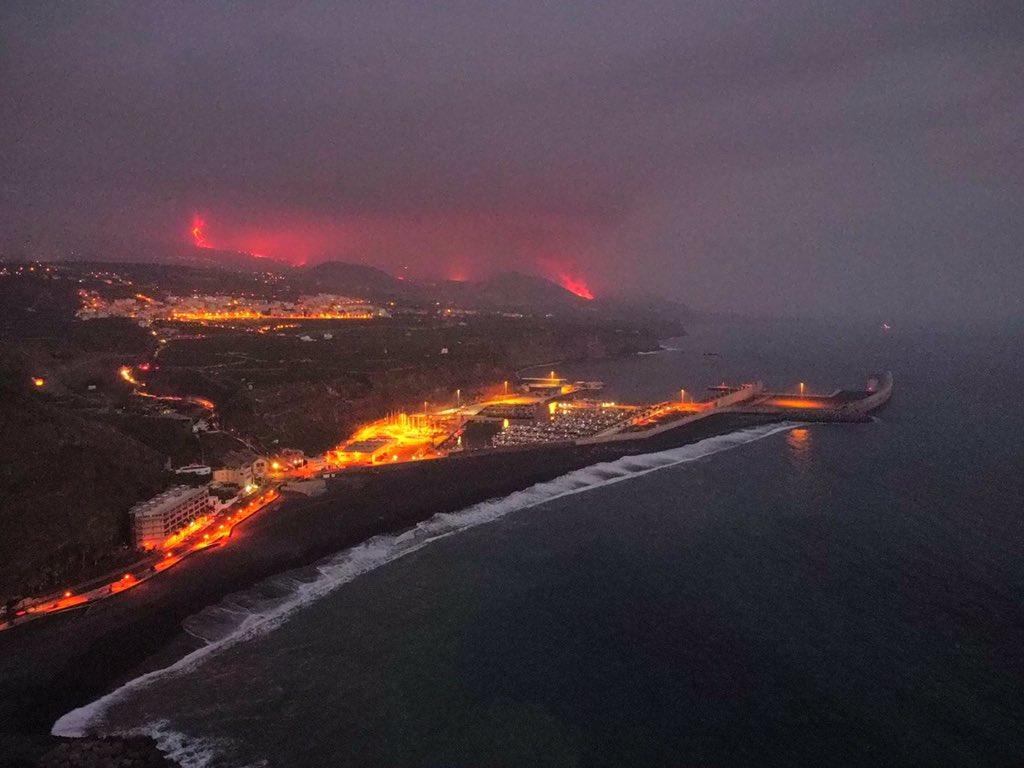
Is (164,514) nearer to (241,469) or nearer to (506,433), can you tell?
(241,469)

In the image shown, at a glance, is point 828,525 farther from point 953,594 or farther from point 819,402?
point 819,402

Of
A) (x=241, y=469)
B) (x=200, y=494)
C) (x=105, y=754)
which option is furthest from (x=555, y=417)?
(x=105, y=754)

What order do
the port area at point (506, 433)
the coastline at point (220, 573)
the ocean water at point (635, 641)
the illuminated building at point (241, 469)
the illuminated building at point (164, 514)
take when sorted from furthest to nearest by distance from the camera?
the illuminated building at point (241, 469), the illuminated building at point (164, 514), the port area at point (506, 433), the coastline at point (220, 573), the ocean water at point (635, 641)

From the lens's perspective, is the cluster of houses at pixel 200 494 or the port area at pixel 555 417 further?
the port area at pixel 555 417

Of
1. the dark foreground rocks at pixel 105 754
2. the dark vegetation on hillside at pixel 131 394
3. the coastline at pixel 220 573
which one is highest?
the dark vegetation on hillside at pixel 131 394

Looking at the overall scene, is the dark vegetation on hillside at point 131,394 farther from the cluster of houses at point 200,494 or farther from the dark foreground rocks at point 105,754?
the dark foreground rocks at point 105,754

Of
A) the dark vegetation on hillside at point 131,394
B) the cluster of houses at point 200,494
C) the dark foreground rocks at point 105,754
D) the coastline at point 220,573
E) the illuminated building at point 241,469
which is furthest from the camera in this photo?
the illuminated building at point 241,469

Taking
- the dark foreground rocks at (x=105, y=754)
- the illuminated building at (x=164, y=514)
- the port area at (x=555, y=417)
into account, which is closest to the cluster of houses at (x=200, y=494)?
the illuminated building at (x=164, y=514)

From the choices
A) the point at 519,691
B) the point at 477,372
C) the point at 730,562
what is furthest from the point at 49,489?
the point at 477,372
